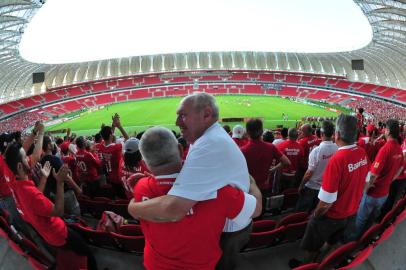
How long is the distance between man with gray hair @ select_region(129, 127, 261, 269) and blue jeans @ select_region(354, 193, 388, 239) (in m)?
4.11

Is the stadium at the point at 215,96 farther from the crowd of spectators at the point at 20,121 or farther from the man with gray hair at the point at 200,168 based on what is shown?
the man with gray hair at the point at 200,168

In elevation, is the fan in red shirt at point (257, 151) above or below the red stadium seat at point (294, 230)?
above

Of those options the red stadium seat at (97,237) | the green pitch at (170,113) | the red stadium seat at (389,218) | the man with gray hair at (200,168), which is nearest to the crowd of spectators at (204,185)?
the man with gray hair at (200,168)

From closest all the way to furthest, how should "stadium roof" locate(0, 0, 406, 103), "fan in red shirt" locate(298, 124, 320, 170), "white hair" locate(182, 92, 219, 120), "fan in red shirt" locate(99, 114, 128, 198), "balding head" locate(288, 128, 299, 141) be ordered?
1. "white hair" locate(182, 92, 219, 120)
2. "balding head" locate(288, 128, 299, 141)
3. "fan in red shirt" locate(99, 114, 128, 198)
4. "fan in red shirt" locate(298, 124, 320, 170)
5. "stadium roof" locate(0, 0, 406, 103)

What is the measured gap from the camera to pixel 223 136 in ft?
7.36

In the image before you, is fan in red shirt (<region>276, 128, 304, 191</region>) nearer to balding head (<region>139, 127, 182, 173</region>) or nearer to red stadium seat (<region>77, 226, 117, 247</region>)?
red stadium seat (<region>77, 226, 117, 247</region>)

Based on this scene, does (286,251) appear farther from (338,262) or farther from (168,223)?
(168,223)

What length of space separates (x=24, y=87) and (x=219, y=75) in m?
37.5

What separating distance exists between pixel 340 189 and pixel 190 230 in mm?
2602

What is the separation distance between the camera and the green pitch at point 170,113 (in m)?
35.0

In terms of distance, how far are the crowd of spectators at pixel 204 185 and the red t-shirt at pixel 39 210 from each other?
12 millimetres

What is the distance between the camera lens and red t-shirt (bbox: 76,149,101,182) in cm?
728

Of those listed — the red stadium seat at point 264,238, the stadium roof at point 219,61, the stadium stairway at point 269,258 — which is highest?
the stadium roof at point 219,61

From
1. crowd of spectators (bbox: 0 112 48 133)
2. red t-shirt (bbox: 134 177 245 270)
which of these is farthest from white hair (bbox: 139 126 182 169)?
crowd of spectators (bbox: 0 112 48 133)
